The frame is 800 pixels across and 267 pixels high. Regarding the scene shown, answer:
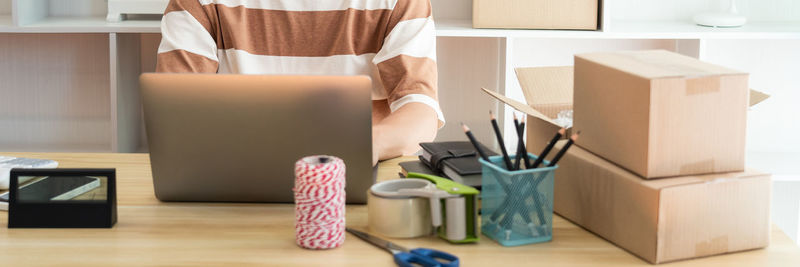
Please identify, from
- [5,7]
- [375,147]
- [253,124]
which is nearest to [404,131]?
[375,147]

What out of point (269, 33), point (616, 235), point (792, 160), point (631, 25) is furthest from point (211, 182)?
point (792, 160)

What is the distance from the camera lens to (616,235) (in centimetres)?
105

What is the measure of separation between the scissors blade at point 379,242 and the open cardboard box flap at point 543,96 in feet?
1.13

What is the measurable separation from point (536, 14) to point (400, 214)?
1565 mm

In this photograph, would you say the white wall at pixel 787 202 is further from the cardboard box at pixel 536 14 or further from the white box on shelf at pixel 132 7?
the white box on shelf at pixel 132 7

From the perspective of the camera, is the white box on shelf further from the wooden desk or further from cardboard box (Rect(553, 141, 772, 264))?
cardboard box (Rect(553, 141, 772, 264))

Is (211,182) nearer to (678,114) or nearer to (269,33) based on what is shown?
(678,114)

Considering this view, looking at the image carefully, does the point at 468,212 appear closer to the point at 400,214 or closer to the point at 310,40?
the point at 400,214

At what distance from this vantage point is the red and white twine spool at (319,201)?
997mm

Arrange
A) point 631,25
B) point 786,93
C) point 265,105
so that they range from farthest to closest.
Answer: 1. point 786,93
2. point 631,25
3. point 265,105

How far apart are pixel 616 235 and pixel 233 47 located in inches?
51.4

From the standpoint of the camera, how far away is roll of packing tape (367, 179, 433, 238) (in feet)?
3.44

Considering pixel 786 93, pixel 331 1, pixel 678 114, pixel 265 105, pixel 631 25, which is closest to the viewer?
pixel 678 114

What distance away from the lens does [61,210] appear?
112 cm
